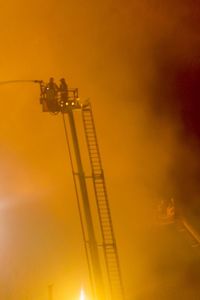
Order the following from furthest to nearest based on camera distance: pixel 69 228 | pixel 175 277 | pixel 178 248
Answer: pixel 69 228, pixel 178 248, pixel 175 277

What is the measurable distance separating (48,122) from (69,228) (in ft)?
5.07

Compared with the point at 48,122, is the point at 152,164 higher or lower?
lower

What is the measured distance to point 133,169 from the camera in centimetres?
919

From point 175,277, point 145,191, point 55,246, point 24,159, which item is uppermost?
Answer: point 24,159

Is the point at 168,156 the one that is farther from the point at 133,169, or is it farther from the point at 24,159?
the point at 24,159

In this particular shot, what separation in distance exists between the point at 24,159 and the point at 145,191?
1.85m

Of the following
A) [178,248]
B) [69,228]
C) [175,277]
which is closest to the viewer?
[175,277]

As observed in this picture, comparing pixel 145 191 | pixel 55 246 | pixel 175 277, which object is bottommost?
pixel 175 277

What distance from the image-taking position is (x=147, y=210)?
29.5ft

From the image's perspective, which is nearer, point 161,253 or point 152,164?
point 161,253

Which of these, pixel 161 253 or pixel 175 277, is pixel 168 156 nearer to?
pixel 161 253

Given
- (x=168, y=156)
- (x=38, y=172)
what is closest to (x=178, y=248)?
(x=168, y=156)

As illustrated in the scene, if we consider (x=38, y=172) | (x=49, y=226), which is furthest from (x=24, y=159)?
(x=49, y=226)

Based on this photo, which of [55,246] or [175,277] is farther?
[55,246]
